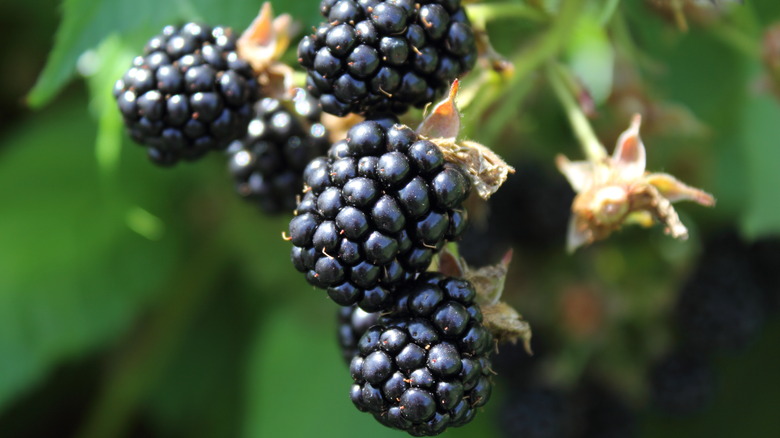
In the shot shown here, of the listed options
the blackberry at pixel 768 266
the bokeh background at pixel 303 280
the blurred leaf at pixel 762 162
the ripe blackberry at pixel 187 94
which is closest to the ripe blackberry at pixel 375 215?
the ripe blackberry at pixel 187 94

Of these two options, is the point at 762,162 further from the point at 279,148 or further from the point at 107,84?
the point at 107,84

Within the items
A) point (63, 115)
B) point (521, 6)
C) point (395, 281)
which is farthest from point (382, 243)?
point (63, 115)

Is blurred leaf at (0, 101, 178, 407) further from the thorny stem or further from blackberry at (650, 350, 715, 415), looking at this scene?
blackberry at (650, 350, 715, 415)

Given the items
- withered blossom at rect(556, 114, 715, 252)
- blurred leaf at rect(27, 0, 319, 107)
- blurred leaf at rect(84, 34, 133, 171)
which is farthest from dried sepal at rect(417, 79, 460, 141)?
blurred leaf at rect(84, 34, 133, 171)

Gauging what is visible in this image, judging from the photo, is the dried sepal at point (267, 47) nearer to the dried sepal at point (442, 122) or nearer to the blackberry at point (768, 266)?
Answer: the dried sepal at point (442, 122)

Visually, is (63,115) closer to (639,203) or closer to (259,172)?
(259,172)

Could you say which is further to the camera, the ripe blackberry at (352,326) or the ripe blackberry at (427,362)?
the ripe blackberry at (352,326)

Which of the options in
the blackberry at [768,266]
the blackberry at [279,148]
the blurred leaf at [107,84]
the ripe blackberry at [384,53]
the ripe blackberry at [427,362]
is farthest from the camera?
the blackberry at [768,266]
